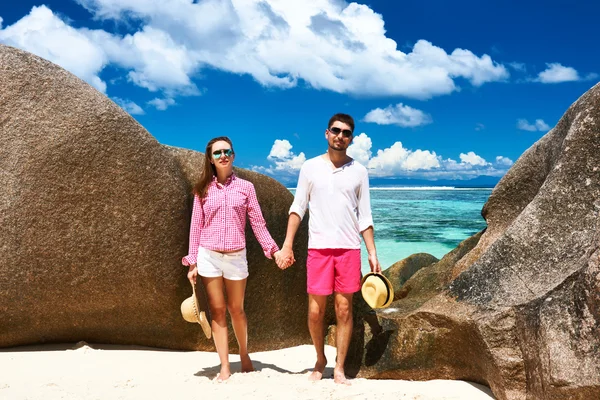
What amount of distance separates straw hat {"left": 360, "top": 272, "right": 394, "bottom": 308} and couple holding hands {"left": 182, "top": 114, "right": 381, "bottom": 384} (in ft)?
0.27

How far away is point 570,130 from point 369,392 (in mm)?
2459

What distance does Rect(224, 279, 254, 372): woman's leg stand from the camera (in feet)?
14.4

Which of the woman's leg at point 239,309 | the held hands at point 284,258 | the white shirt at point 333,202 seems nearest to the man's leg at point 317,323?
the held hands at point 284,258

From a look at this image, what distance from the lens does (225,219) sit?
14.3 feet

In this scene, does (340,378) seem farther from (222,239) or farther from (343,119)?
(343,119)

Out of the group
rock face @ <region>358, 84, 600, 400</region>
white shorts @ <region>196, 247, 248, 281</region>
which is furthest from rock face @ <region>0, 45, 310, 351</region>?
rock face @ <region>358, 84, 600, 400</region>

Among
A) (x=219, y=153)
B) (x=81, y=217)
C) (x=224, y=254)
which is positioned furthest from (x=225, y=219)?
(x=81, y=217)

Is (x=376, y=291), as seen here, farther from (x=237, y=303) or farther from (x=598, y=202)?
(x=598, y=202)

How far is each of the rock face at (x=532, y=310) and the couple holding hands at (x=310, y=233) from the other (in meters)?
0.58

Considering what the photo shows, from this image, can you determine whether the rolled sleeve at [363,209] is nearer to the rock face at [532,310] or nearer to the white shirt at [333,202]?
the white shirt at [333,202]

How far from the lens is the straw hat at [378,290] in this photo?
4.36 m

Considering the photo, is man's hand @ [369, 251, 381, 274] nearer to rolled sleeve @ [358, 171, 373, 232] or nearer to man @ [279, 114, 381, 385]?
man @ [279, 114, 381, 385]

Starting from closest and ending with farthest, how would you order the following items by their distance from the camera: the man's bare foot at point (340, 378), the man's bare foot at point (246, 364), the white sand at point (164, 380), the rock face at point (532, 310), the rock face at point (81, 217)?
1. the rock face at point (532, 310)
2. the white sand at point (164, 380)
3. the man's bare foot at point (340, 378)
4. the man's bare foot at point (246, 364)
5. the rock face at point (81, 217)

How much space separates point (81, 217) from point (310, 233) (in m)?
2.00
